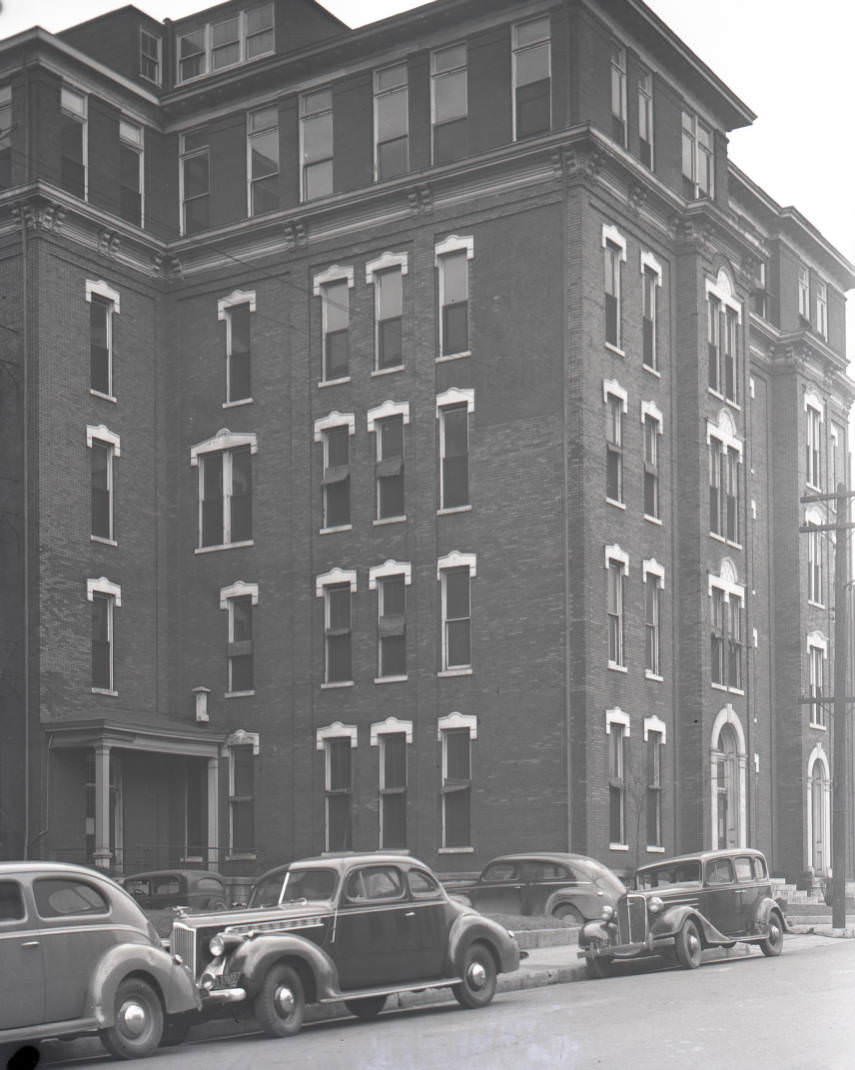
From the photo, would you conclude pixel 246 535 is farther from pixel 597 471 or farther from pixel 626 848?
pixel 626 848

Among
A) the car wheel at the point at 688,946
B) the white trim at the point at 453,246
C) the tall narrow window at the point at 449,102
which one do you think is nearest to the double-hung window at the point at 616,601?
the white trim at the point at 453,246

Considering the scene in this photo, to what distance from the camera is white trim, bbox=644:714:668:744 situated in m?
41.3

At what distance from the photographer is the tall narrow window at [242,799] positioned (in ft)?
139

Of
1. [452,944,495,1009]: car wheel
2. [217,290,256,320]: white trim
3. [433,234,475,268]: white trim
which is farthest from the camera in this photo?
[217,290,256,320]: white trim

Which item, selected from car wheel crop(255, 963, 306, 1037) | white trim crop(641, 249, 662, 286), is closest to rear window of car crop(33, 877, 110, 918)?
car wheel crop(255, 963, 306, 1037)

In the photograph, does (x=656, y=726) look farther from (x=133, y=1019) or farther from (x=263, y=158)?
(x=133, y=1019)

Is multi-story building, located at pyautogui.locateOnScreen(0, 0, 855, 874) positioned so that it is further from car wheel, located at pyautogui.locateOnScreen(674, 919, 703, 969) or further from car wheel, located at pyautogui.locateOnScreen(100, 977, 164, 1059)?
car wheel, located at pyautogui.locateOnScreen(100, 977, 164, 1059)

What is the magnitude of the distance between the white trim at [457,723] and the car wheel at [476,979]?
18.6 metres

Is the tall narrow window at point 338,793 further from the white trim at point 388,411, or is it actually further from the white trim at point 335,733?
the white trim at point 388,411

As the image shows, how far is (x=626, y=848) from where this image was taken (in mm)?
39812

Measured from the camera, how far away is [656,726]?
137ft

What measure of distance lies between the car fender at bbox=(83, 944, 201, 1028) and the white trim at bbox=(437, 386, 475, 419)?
24699 mm

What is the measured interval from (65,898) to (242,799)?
26.6 meters

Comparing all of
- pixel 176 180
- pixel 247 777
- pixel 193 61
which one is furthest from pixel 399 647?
pixel 193 61
